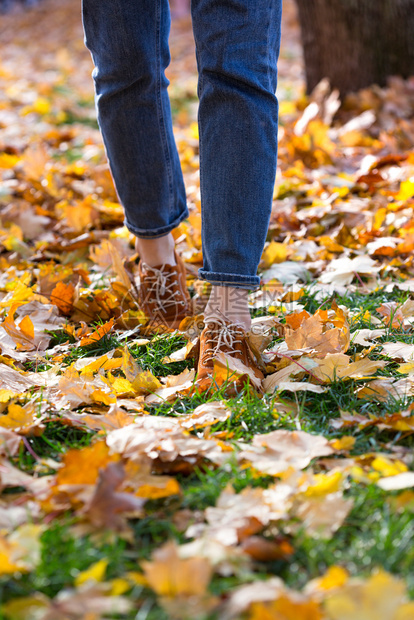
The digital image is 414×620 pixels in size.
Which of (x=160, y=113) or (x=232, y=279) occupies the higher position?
(x=160, y=113)

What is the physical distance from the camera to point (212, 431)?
1229 mm

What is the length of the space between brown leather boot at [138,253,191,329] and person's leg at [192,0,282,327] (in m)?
0.34

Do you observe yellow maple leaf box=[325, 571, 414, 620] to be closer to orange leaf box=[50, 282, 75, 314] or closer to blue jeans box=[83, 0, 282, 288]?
blue jeans box=[83, 0, 282, 288]

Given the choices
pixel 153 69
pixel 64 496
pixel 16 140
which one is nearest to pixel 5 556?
pixel 64 496

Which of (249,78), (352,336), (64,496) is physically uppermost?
(249,78)

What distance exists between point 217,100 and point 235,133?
9 centimetres

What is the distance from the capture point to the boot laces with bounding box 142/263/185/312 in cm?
179

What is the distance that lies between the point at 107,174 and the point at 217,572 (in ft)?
7.92

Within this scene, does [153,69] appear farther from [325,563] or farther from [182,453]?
[325,563]

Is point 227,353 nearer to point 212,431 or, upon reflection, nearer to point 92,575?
point 212,431

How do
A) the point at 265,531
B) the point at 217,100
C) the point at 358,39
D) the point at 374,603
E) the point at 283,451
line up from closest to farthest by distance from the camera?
1. the point at 374,603
2. the point at 265,531
3. the point at 283,451
4. the point at 217,100
5. the point at 358,39

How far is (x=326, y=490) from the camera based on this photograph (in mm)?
965

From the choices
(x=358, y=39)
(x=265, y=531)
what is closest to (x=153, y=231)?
(x=265, y=531)

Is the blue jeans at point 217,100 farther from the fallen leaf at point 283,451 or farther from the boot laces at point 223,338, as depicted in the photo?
the fallen leaf at point 283,451
